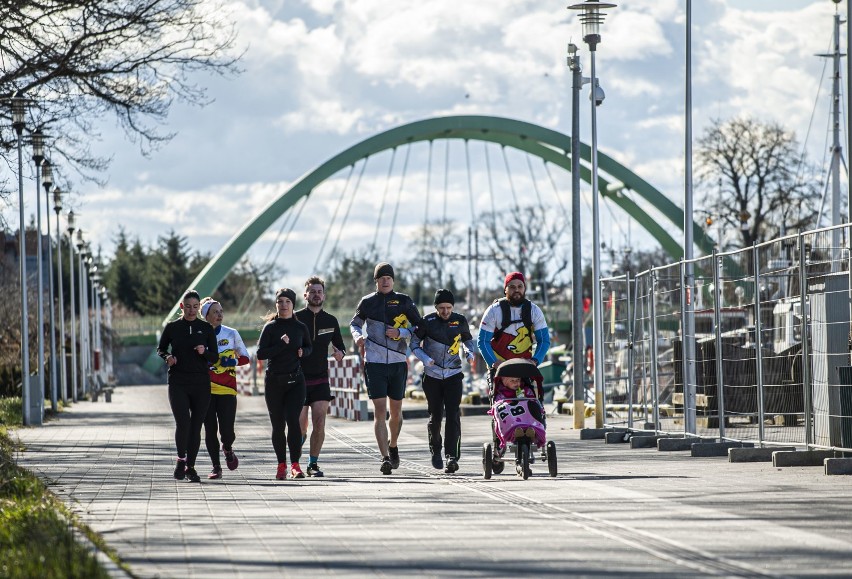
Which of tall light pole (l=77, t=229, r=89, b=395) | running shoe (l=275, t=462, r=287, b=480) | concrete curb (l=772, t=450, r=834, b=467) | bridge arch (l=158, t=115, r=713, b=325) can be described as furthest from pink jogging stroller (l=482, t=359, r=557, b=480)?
tall light pole (l=77, t=229, r=89, b=395)

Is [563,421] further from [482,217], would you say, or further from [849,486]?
[482,217]

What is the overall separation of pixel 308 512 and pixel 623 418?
41.1 feet

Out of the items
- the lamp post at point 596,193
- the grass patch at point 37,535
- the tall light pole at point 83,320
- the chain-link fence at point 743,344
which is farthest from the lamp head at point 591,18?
the tall light pole at point 83,320

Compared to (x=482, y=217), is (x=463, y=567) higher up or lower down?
lower down

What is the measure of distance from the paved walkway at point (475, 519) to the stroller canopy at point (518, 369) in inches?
35.6

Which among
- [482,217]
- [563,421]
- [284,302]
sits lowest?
[563,421]

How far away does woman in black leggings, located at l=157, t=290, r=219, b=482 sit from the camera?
13.6 metres

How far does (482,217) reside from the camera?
94.6 metres

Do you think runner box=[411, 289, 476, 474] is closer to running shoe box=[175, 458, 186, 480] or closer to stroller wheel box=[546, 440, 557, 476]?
stroller wheel box=[546, 440, 557, 476]

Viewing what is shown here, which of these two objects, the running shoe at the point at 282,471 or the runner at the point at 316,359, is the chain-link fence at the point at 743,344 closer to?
the runner at the point at 316,359

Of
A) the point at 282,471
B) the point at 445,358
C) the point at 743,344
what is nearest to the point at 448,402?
the point at 445,358

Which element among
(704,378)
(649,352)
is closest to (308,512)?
(704,378)

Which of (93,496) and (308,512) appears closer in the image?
(308,512)

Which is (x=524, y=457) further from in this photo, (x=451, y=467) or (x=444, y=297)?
(x=444, y=297)
